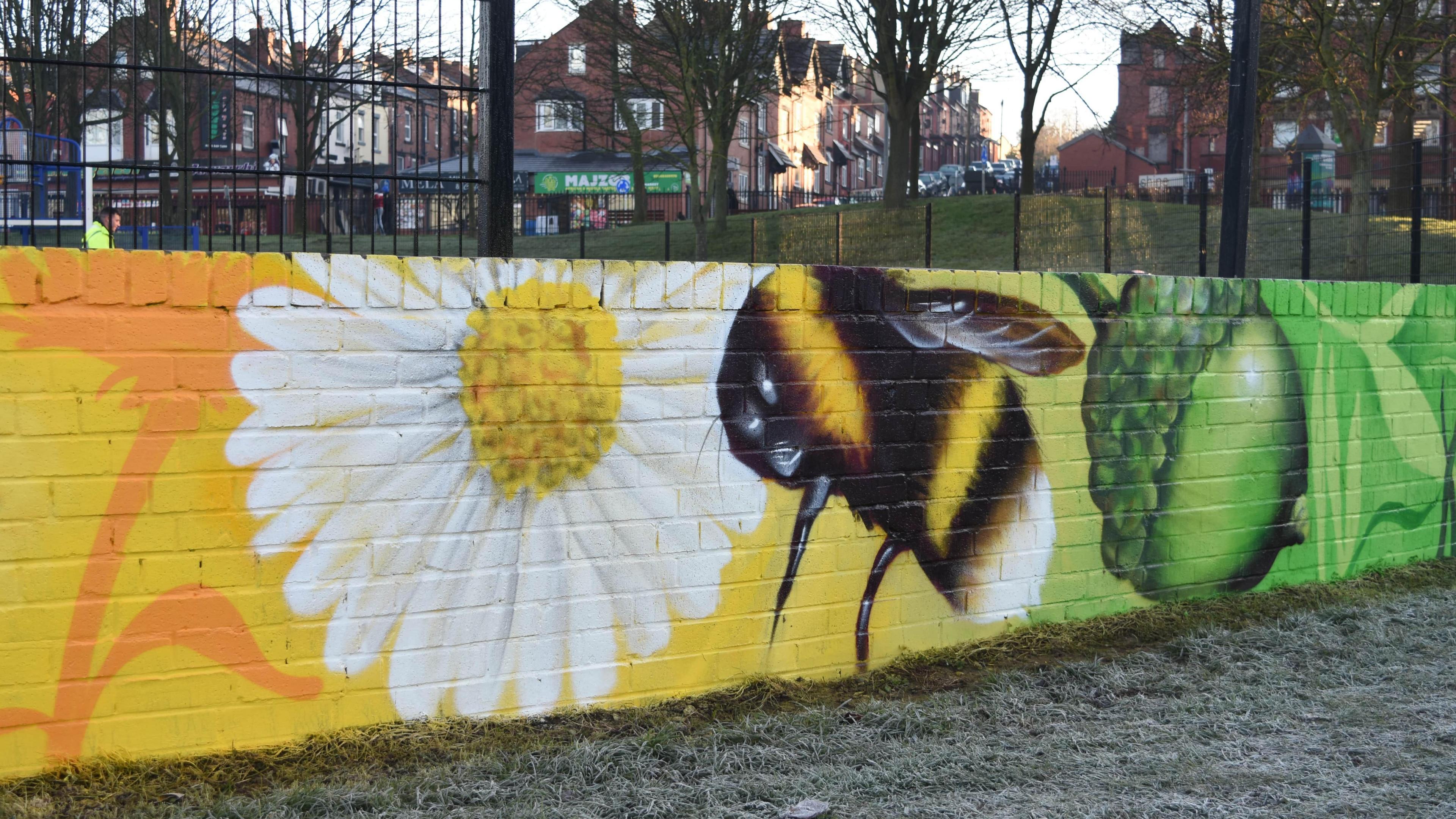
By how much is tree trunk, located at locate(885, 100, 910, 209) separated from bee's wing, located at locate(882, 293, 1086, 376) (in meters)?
23.6

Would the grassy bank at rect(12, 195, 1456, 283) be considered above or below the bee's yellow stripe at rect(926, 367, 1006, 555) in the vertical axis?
above

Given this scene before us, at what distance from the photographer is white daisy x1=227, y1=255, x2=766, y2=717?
3775 millimetres

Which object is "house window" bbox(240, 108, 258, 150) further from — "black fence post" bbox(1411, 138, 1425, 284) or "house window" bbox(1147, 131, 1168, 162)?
"house window" bbox(1147, 131, 1168, 162)

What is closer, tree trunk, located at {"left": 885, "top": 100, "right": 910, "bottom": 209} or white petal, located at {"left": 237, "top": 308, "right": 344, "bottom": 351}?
white petal, located at {"left": 237, "top": 308, "right": 344, "bottom": 351}

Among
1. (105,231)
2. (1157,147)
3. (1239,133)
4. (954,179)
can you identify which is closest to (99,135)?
(105,231)

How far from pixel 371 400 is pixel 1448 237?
16.6 metres

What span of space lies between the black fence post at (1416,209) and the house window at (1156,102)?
155ft

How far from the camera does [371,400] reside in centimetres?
386

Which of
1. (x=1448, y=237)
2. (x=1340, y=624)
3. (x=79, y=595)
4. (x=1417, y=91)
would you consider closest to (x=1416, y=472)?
(x=1340, y=624)

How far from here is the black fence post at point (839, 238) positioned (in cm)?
1563

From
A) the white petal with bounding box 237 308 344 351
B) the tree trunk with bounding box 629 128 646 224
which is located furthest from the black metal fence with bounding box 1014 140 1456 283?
the tree trunk with bounding box 629 128 646 224

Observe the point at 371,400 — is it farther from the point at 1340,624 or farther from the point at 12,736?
the point at 1340,624

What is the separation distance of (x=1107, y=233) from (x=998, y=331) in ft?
38.3

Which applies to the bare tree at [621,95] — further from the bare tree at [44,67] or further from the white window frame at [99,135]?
the bare tree at [44,67]
